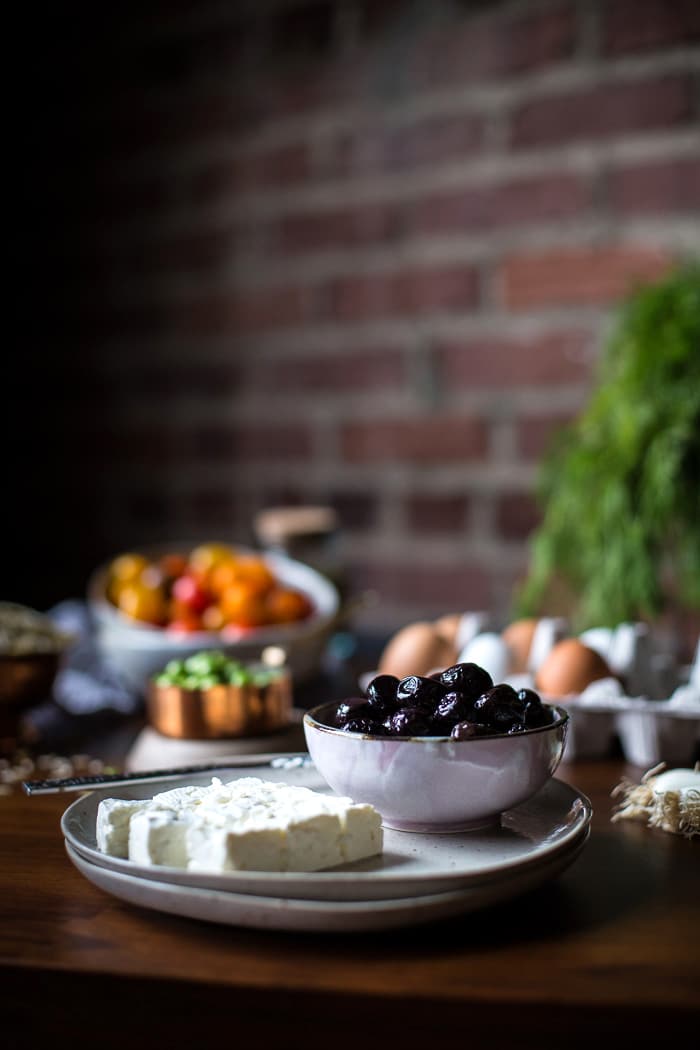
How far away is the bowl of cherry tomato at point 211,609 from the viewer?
59.7 inches

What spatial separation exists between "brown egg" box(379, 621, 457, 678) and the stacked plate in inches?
18.3

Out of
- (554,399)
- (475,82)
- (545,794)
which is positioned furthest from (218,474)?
(545,794)

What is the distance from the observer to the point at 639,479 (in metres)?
1.46

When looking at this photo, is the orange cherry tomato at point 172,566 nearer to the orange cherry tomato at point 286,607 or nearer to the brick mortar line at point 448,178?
the orange cherry tomato at point 286,607

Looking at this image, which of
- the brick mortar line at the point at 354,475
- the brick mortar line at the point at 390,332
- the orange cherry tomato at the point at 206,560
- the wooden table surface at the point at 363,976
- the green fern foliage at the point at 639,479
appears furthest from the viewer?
the brick mortar line at the point at 354,475

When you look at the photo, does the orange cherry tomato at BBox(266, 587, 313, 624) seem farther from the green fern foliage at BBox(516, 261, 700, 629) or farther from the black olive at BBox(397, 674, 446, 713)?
the black olive at BBox(397, 674, 446, 713)

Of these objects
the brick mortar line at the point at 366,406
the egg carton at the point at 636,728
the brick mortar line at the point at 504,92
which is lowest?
the egg carton at the point at 636,728

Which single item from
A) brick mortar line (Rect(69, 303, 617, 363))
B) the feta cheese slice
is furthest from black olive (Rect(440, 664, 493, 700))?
brick mortar line (Rect(69, 303, 617, 363))

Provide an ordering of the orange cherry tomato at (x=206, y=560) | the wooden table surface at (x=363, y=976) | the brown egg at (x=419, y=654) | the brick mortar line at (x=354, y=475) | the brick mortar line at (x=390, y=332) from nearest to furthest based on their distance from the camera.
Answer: the wooden table surface at (x=363, y=976), the brown egg at (x=419, y=654), the orange cherry tomato at (x=206, y=560), the brick mortar line at (x=390, y=332), the brick mortar line at (x=354, y=475)

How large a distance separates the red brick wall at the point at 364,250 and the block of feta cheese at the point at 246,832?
5.25 ft

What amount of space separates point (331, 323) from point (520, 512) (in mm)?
601

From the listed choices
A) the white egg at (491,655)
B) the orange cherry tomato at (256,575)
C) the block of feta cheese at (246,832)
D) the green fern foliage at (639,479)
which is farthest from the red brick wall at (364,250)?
the block of feta cheese at (246,832)

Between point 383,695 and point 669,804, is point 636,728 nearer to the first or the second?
point 669,804

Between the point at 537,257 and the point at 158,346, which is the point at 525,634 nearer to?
the point at 537,257
